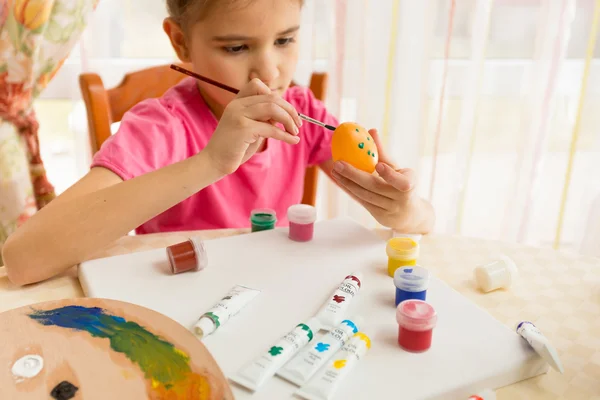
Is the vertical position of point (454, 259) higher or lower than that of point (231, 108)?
lower

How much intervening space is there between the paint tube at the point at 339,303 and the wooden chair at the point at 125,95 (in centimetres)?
59

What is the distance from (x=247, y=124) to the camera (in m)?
0.72

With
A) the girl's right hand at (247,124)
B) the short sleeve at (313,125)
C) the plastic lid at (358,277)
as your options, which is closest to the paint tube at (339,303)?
the plastic lid at (358,277)

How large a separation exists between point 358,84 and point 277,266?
832 mm

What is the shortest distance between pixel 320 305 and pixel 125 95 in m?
0.68

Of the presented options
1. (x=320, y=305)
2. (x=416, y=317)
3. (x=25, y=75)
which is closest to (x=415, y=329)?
(x=416, y=317)

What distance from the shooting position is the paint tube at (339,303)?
55 centimetres

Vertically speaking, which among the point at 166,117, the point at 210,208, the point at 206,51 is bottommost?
the point at 210,208

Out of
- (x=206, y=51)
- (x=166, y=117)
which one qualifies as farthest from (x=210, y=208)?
(x=206, y=51)

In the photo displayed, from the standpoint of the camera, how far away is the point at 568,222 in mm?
1498

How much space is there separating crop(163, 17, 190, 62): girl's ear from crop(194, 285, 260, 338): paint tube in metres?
0.47

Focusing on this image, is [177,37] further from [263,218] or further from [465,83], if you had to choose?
[465,83]

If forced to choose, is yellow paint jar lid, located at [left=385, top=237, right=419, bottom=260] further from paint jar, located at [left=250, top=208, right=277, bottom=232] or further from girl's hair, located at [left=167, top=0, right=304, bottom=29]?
girl's hair, located at [left=167, top=0, right=304, bottom=29]

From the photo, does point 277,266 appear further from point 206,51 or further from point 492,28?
point 492,28
